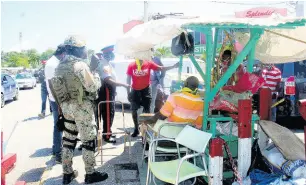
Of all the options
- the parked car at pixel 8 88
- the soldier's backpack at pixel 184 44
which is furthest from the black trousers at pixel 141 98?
the parked car at pixel 8 88

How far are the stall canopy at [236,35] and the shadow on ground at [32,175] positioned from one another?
247 centimetres

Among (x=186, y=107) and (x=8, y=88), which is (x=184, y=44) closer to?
(x=186, y=107)

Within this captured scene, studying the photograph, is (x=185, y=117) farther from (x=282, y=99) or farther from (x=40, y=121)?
(x=40, y=121)

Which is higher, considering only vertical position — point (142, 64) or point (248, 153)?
point (142, 64)

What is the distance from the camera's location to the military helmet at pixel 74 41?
4324mm

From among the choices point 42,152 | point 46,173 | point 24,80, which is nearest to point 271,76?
point 46,173

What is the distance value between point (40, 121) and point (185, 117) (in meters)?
7.30

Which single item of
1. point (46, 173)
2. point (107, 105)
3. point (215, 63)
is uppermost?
point (215, 63)

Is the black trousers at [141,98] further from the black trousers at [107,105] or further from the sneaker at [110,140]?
the sneaker at [110,140]

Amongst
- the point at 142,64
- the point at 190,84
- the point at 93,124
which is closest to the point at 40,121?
the point at 142,64

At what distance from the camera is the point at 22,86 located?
25.3 meters

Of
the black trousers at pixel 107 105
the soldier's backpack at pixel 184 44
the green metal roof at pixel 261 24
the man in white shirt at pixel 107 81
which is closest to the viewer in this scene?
A: the green metal roof at pixel 261 24

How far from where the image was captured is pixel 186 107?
427cm

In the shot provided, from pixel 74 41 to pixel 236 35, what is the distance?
2.71 meters
